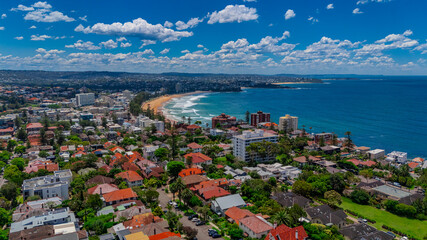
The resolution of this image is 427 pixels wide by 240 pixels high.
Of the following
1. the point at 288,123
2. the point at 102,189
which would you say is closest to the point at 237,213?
the point at 102,189

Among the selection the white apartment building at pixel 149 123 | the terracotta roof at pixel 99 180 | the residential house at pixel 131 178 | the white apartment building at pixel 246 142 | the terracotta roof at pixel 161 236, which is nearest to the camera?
the terracotta roof at pixel 161 236

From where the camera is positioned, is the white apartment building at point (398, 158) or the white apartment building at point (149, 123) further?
the white apartment building at point (149, 123)

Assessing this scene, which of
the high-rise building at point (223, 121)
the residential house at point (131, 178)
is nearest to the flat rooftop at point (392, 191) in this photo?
the residential house at point (131, 178)

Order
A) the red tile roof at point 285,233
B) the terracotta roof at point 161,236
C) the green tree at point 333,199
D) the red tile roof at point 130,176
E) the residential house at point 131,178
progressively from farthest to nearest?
the red tile roof at point 130,176 < the residential house at point 131,178 < the green tree at point 333,199 < the red tile roof at point 285,233 < the terracotta roof at point 161,236

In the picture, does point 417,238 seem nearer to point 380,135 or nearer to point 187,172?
point 187,172

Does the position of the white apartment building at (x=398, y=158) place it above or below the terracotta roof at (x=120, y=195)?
below

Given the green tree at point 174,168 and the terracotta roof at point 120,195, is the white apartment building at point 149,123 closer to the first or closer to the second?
the green tree at point 174,168

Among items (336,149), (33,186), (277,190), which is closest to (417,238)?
(277,190)
